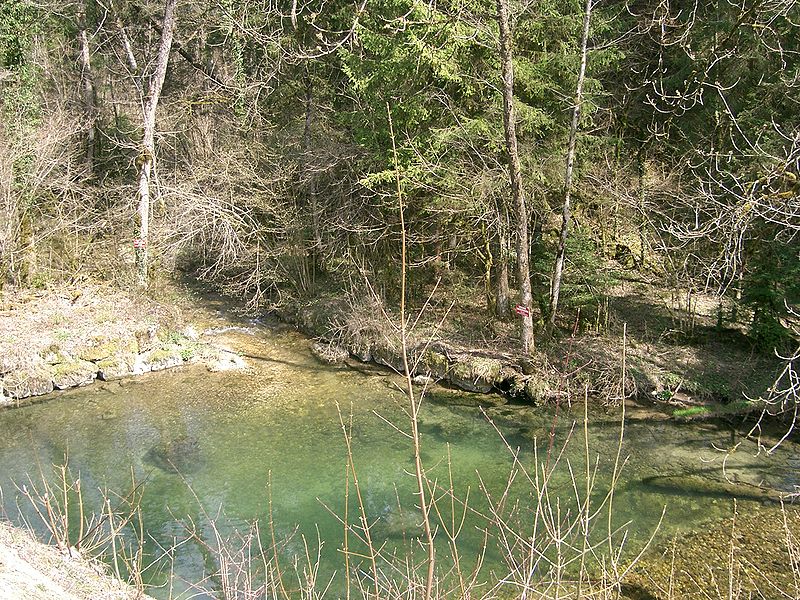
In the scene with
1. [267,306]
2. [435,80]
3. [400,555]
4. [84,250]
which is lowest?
[400,555]

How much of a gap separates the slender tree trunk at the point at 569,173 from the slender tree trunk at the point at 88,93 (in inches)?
502

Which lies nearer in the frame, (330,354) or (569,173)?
(569,173)

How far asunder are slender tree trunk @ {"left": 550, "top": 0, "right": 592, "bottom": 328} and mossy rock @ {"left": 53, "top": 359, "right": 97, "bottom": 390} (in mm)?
8190

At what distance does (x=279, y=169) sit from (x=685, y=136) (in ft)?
28.8

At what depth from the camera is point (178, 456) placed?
9016mm

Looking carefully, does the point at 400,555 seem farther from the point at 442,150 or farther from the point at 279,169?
the point at 279,169

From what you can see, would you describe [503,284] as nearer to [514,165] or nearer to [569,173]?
Result: [569,173]

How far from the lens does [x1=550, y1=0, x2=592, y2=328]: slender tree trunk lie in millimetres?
10344

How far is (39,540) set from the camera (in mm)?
6375

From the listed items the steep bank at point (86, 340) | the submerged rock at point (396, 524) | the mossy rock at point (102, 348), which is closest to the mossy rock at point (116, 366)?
the steep bank at point (86, 340)

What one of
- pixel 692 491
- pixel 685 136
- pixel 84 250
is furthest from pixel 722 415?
pixel 84 250

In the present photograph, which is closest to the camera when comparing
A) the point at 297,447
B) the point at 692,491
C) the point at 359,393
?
the point at 692,491

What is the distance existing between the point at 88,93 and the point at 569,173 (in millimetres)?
14204

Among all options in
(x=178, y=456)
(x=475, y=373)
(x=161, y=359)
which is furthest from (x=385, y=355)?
(x=178, y=456)
